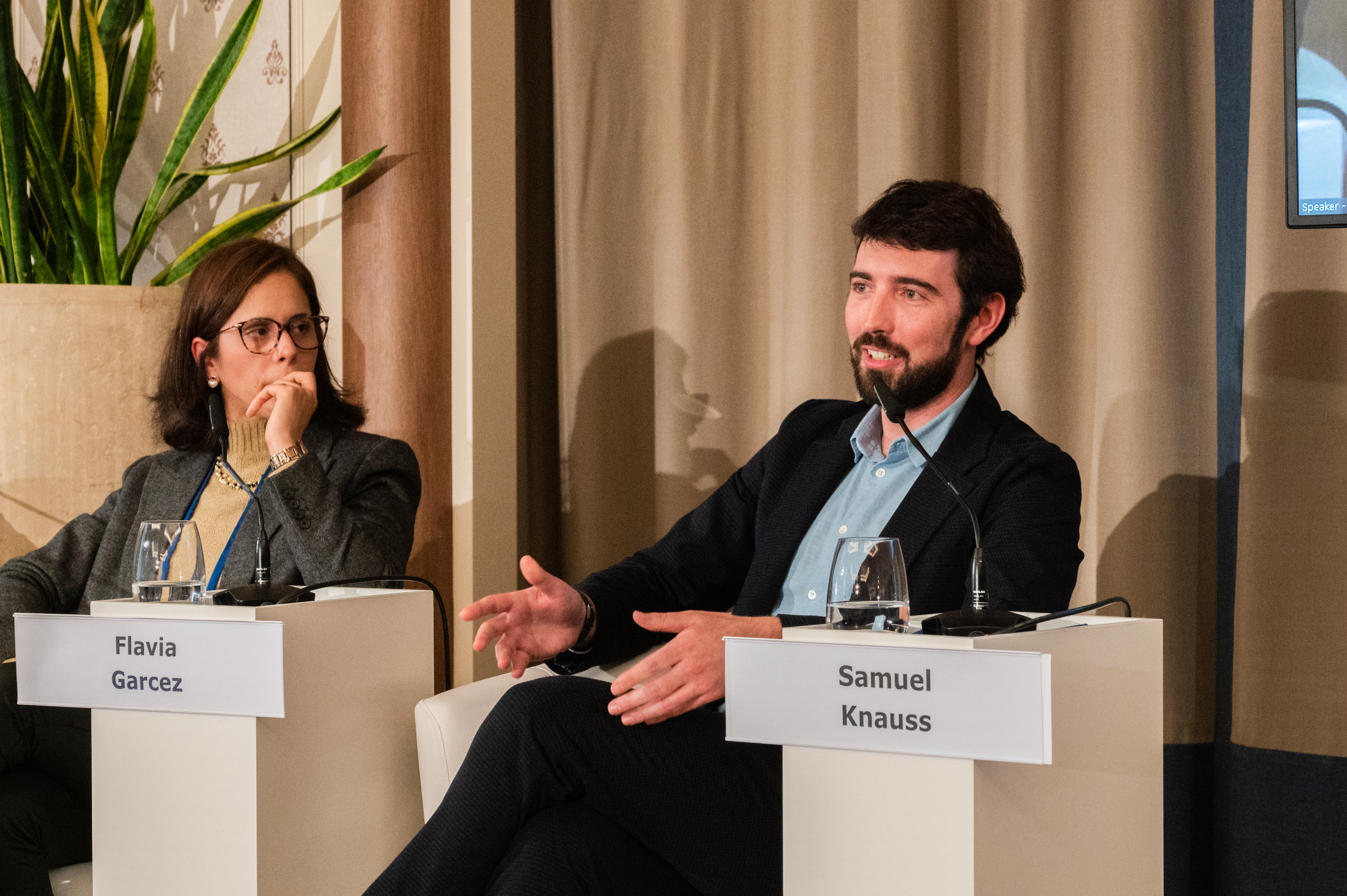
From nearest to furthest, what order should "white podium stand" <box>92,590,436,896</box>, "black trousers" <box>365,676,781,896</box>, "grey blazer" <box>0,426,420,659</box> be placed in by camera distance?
"black trousers" <box>365,676,781,896</box> → "white podium stand" <box>92,590,436,896</box> → "grey blazer" <box>0,426,420,659</box>

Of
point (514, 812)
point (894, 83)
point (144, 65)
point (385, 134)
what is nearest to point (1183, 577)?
point (894, 83)

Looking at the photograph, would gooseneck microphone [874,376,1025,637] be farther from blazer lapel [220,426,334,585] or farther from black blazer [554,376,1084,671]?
blazer lapel [220,426,334,585]

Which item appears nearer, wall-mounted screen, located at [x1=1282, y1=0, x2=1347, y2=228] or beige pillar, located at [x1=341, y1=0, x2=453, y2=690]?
wall-mounted screen, located at [x1=1282, y1=0, x2=1347, y2=228]

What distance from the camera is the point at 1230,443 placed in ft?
6.90

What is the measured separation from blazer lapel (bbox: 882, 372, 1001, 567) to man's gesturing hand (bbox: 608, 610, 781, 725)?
26 centimetres

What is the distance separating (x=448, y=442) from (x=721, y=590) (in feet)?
3.43

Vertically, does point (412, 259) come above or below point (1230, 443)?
above

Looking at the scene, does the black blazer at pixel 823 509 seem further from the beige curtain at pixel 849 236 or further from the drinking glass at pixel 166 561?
the drinking glass at pixel 166 561

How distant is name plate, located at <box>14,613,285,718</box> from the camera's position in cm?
142

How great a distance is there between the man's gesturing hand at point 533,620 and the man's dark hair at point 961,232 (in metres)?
0.72

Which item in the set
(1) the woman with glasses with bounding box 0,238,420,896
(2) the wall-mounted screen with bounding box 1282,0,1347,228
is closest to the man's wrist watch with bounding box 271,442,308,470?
(1) the woman with glasses with bounding box 0,238,420,896

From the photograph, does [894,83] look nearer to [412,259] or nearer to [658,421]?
[658,421]

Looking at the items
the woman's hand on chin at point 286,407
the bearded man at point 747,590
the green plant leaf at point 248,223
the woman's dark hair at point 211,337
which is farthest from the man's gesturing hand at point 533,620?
the green plant leaf at point 248,223

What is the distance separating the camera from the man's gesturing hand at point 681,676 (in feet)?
4.68
